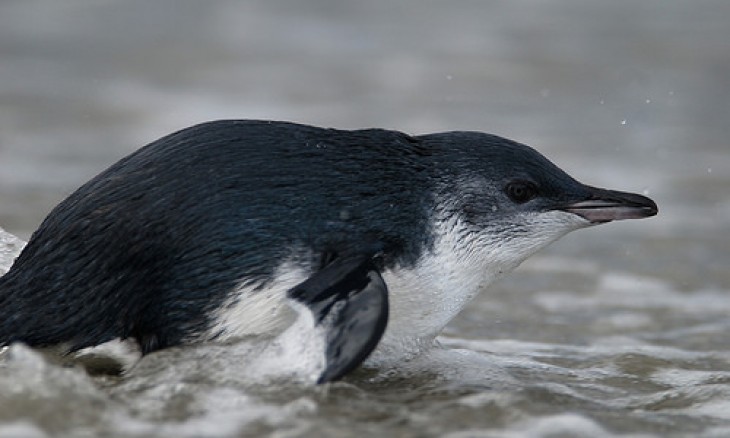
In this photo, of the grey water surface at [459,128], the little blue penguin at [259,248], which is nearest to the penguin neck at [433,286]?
the little blue penguin at [259,248]

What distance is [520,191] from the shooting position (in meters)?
5.67

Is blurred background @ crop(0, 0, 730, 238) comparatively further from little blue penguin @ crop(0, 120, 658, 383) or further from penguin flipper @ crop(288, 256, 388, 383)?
penguin flipper @ crop(288, 256, 388, 383)

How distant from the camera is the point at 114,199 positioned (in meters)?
5.14

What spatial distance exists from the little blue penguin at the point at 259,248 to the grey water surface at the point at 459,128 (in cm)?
17

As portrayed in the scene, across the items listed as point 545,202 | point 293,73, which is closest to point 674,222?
point 545,202

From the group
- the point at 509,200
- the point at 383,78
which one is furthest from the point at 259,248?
the point at 383,78

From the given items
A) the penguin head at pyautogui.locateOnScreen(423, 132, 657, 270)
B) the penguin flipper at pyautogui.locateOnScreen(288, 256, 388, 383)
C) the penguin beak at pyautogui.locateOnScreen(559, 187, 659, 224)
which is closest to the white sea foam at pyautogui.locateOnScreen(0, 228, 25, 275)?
Result: the penguin flipper at pyautogui.locateOnScreen(288, 256, 388, 383)

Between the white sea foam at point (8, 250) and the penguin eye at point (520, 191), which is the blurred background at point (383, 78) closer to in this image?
the white sea foam at point (8, 250)

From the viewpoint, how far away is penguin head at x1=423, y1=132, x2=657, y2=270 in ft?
18.2

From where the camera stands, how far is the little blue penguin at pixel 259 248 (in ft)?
16.4

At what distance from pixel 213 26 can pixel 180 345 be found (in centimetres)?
894

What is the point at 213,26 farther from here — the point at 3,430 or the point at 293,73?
the point at 3,430

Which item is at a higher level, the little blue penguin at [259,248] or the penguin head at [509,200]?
the penguin head at [509,200]

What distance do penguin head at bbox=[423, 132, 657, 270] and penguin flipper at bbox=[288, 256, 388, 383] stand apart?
23.0 inches
